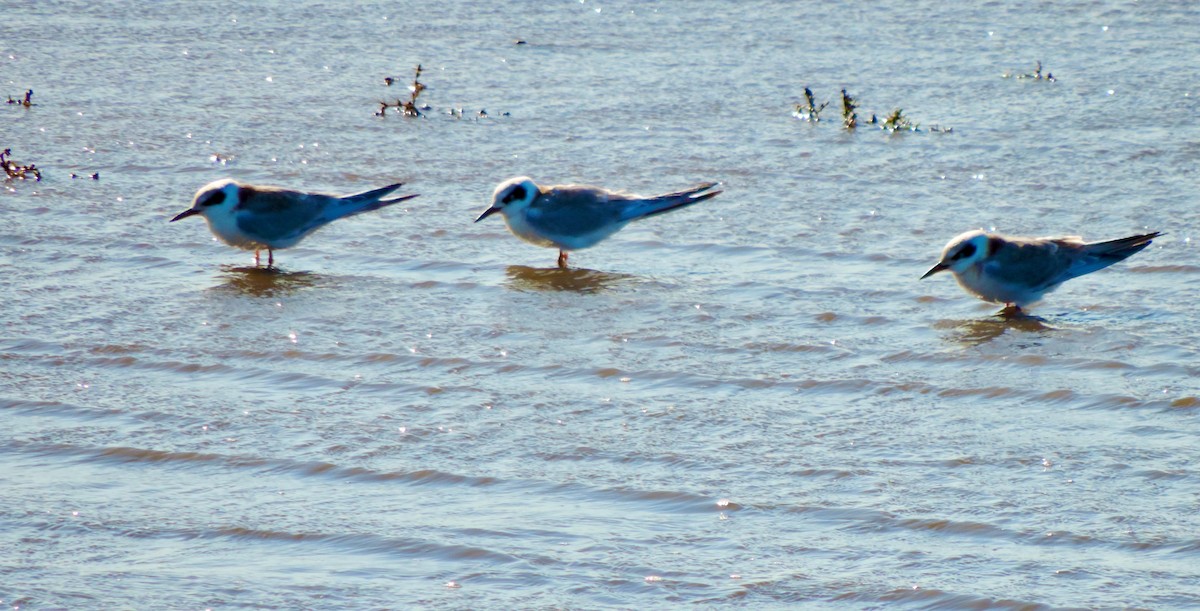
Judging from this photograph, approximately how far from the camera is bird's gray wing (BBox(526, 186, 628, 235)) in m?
9.23

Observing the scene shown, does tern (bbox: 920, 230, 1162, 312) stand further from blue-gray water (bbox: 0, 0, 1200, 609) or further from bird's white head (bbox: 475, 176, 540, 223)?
bird's white head (bbox: 475, 176, 540, 223)

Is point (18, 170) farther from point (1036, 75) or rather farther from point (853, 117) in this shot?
point (1036, 75)

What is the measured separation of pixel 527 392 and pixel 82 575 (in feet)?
7.48

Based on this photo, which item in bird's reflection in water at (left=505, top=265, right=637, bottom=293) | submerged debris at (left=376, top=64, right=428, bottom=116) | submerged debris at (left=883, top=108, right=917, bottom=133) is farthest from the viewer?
submerged debris at (left=376, top=64, right=428, bottom=116)

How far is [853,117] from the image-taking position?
11836mm

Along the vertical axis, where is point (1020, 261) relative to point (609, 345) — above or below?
above

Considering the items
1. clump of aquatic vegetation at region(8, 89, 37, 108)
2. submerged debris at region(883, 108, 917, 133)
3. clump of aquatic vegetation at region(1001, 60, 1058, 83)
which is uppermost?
clump of aquatic vegetation at region(1001, 60, 1058, 83)

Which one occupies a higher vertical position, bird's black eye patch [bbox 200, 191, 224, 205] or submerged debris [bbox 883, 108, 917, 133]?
submerged debris [bbox 883, 108, 917, 133]

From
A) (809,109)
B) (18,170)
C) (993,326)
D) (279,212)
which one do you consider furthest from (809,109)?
(18,170)

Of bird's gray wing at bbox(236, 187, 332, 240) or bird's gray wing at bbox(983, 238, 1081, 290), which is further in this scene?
bird's gray wing at bbox(236, 187, 332, 240)

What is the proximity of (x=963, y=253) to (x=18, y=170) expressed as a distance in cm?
598

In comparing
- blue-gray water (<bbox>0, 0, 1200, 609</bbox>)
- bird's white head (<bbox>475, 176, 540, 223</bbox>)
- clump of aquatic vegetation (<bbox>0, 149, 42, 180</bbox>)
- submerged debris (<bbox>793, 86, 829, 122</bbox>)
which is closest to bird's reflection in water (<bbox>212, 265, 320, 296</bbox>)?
blue-gray water (<bbox>0, 0, 1200, 609</bbox>)

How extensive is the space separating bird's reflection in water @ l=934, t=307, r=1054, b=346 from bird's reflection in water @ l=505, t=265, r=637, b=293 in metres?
1.82

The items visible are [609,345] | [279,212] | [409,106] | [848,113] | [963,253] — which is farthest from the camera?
[409,106]
